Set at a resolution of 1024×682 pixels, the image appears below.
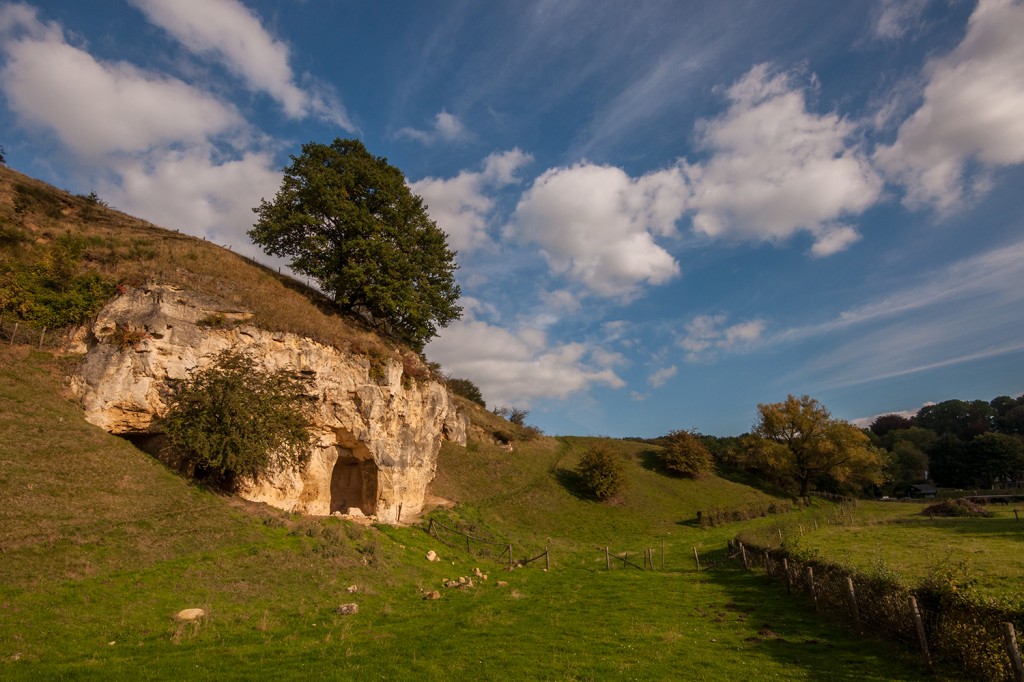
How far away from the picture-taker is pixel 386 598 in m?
20.9

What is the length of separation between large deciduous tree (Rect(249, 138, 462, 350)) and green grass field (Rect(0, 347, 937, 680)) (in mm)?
18326

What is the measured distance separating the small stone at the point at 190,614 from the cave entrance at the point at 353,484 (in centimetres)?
1825

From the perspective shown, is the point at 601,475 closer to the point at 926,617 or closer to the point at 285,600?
the point at 285,600

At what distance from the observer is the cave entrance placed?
113 ft

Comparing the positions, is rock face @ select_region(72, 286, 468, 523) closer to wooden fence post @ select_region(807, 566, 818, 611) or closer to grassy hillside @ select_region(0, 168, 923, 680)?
grassy hillside @ select_region(0, 168, 923, 680)

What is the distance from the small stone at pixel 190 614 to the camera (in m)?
15.4

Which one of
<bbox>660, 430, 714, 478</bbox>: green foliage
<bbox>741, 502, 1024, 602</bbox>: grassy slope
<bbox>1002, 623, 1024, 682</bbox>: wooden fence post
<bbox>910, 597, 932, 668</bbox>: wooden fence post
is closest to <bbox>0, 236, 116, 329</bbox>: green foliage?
<bbox>910, 597, 932, 668</bbox>: wooden fence post

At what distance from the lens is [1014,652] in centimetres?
1052

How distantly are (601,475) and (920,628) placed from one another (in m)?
40.8

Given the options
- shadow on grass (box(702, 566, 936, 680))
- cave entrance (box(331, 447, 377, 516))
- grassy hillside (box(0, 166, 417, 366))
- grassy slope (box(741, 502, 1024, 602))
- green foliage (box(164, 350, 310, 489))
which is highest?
grassy hillside (box(0, 166, 417, 366))

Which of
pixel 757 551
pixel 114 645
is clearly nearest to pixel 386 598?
pixel 114 645

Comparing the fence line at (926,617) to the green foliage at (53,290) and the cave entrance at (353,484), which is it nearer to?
the cave entrance at (353,484)

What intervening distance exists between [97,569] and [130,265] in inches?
828

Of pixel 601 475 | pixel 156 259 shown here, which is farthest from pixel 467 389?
pixel 156 259
